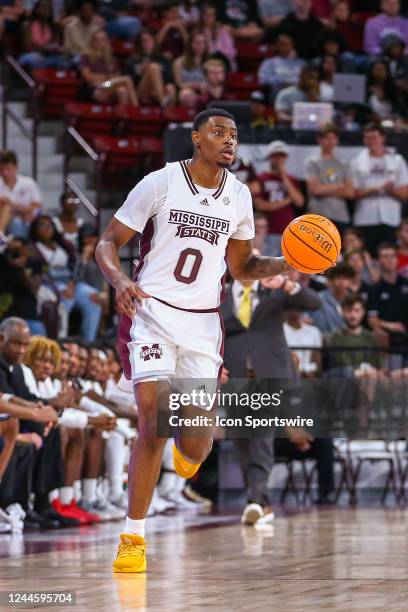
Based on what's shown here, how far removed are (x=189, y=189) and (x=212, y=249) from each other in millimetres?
333

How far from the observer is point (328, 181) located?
15.3m

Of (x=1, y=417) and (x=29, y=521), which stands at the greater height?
(x=1, y=417)

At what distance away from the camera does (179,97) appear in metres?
17.2

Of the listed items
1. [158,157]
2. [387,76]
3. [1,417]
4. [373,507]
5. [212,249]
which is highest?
[387,76]

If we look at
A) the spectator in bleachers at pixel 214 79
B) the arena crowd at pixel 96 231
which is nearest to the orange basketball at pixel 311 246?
the arena crowd at pixel 96 231

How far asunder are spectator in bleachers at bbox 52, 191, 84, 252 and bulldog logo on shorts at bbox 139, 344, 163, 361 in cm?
813

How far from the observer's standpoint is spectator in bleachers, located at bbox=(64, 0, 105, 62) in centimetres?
1777

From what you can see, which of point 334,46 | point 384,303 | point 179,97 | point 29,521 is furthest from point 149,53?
point 29,521

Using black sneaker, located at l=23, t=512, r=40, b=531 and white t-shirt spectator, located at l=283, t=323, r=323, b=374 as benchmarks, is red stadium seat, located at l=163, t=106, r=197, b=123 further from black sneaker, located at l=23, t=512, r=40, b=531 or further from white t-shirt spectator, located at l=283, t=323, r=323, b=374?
black sneaker, located at l=23, t=512, r=40, b=531

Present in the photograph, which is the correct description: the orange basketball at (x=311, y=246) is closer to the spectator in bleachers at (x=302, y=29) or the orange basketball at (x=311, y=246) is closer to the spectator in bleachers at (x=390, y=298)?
the spectator in bleachers at (x=390, y=298)

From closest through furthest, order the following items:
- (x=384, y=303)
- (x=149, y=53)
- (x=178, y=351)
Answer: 1. (x=178, y=351)
2. (x=384, y=303)
3. (x=149, y=53)

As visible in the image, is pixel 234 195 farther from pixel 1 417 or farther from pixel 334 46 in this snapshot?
pixel 334 46

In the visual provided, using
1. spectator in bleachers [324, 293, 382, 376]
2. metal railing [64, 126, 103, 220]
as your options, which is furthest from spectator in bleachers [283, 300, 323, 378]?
metal railing [64, 126, 103, 220]

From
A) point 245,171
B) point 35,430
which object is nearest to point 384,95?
point 245,171
